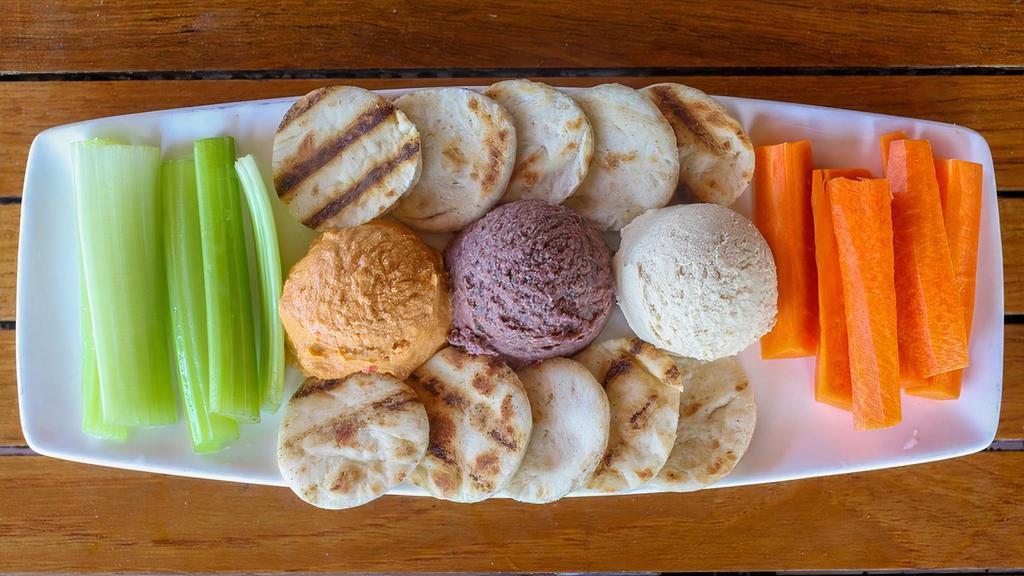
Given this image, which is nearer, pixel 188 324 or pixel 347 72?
pixel 188 324

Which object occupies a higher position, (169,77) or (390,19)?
(390,19)

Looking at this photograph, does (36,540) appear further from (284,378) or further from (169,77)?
(169,77)

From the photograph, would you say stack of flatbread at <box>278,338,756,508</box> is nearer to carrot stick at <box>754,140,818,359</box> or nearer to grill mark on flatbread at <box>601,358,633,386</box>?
grill mark on flatbread at <box>601,358,633,386</box>

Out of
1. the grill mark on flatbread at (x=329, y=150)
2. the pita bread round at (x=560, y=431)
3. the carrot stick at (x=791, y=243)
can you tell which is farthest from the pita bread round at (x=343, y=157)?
the carrot stick at (x=791, y=243)

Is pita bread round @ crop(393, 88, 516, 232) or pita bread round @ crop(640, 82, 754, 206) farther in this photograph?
pita bread round @ crop(640, 82, 754, 206)

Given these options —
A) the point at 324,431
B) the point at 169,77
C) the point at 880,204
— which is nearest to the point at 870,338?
the point at 880,204

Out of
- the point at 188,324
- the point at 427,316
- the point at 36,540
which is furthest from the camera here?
the point at 36,540

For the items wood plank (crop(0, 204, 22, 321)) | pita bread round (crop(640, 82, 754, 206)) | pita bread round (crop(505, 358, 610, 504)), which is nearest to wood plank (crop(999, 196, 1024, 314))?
pita bread round (crop(640, 82, 754, 206))
